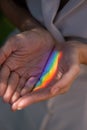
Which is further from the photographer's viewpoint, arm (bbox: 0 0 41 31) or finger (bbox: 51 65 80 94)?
arm (bbox: 0 0 41 31)

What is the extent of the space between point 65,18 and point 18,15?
0.90 ft

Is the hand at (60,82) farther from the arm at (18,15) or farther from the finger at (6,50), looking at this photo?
the arm at (18,15)

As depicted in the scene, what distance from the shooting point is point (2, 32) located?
1.67m

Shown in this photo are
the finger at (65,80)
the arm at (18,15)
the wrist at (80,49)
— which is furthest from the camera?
the arm at (18,15)

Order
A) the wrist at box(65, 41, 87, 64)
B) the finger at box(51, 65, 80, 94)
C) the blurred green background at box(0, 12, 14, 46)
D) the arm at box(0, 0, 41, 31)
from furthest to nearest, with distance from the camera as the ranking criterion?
the blurred green background at box(0, 12, 14, 46)
the arm at box(0, 0, 41, 31)
the wrist at box(65, 41, 87, 64)
the finger at box(51, 65, 80, 94)

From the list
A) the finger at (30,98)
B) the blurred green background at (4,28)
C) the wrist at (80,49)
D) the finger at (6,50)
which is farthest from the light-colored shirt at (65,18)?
the blurred green background at (4,28)

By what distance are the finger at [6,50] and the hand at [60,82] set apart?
15 centimetres

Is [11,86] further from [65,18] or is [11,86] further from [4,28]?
[4,28]

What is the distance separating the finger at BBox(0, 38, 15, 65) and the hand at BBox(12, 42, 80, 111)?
0.48ft

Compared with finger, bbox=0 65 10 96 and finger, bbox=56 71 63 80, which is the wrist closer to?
finger, bbox=56 71 63 80

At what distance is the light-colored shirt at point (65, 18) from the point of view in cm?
100

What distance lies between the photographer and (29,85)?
3.01 feet

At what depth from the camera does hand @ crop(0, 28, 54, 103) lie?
90 centimetres

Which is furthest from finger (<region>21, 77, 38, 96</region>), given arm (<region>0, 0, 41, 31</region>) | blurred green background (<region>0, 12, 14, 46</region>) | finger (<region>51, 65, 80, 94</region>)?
blurred green background (<region>0, 12, 14, 46</region>)
